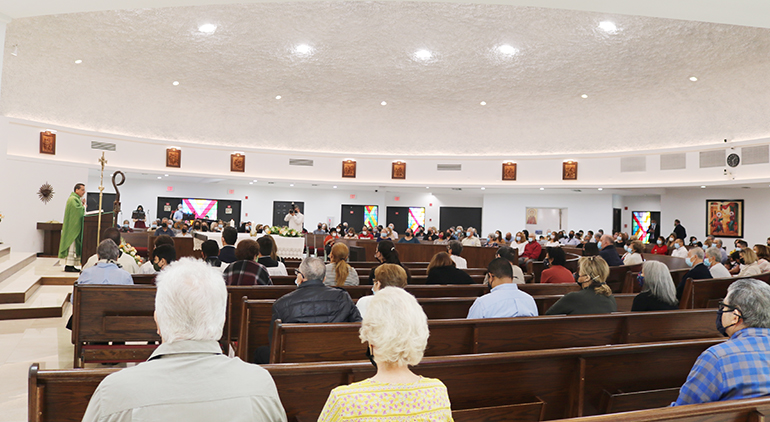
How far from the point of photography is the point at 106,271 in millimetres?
4840

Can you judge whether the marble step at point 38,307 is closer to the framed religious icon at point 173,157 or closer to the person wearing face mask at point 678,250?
the framed religious icon at point 173,157

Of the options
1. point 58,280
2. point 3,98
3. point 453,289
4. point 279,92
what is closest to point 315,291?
point 453,289

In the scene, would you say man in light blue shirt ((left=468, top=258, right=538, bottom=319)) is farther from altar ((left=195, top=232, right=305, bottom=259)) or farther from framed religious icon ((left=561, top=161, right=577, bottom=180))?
framed religious icon ((left=561, top=161, right=577, bottom=180))

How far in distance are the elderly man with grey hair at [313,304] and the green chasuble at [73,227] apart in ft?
24.7

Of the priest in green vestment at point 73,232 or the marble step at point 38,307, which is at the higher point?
the priest in green vestment at point 73,232

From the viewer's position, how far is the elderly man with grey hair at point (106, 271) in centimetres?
480

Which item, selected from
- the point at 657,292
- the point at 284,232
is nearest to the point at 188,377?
the point at 657,292

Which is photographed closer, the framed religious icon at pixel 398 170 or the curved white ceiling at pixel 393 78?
the curved white ceiling at pixel 393 78

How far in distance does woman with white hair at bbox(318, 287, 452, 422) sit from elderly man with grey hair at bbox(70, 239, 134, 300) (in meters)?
4.03

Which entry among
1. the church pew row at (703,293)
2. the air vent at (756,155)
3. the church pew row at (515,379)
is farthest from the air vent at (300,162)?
the church pew row at (515,379)

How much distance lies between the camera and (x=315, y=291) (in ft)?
11.2

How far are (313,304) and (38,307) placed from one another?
5.15 m

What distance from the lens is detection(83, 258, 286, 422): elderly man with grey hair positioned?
1.41 meters

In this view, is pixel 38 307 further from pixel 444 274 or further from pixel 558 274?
pixel 558 274
